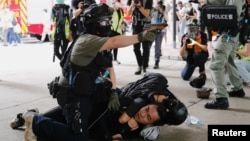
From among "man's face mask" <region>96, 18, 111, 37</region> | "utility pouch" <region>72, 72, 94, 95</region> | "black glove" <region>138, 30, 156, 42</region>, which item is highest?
"man's face mask" <region>96, 18, 111, 37</region>

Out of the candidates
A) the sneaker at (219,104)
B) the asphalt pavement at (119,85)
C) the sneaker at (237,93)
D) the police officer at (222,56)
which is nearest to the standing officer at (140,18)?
the asphalt pavement at (119,85)

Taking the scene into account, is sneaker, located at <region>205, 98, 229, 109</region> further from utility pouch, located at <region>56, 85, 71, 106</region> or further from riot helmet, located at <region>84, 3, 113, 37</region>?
utility pouch, located at <region>56, 85, 71, 106</region>

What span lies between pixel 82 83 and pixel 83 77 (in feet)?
0.17

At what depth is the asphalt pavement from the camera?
3582mm

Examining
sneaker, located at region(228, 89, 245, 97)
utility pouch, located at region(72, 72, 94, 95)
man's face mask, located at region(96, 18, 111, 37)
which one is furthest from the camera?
sneaker, located at region(228, 89, 245, 97)

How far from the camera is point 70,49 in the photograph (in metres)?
3.04

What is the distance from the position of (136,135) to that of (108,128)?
0.29 metres

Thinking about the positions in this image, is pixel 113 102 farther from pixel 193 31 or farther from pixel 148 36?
pixel 193 31

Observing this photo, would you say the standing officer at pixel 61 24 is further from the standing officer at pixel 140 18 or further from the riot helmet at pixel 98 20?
the riot helmet at pixel 98 20

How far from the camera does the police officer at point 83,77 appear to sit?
2.85 metres

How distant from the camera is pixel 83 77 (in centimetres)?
291

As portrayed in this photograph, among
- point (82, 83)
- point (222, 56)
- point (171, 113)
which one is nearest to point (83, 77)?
point (82, 83)

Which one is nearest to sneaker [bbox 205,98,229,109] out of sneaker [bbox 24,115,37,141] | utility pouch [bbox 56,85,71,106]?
utility pouch [bbox 56,85,71,106]

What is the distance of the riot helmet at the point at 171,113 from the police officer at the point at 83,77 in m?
0.65
